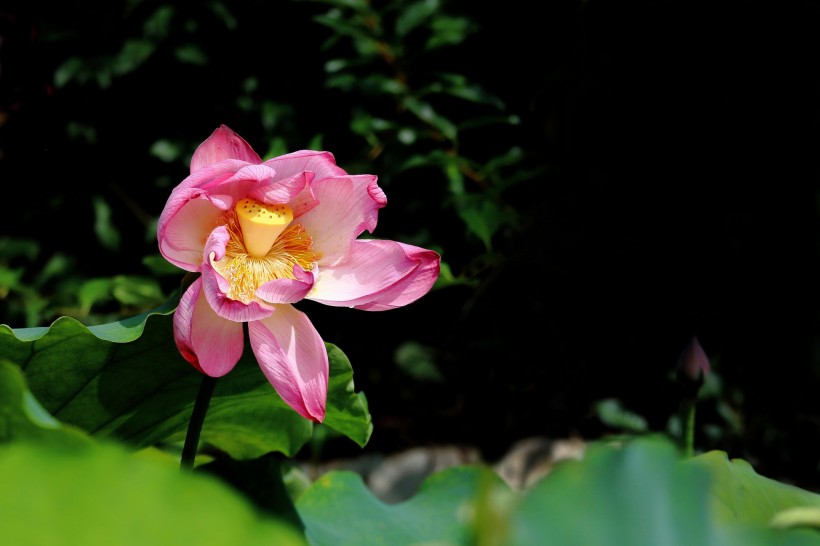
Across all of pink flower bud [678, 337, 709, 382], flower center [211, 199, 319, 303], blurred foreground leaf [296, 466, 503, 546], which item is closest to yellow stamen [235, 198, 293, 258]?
flower center [211, 199, 319, 303]

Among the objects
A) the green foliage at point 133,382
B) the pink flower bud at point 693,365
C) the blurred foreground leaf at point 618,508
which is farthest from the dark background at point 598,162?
the blurred foreground leaf at point 618,508

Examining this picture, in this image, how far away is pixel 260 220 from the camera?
0.58m

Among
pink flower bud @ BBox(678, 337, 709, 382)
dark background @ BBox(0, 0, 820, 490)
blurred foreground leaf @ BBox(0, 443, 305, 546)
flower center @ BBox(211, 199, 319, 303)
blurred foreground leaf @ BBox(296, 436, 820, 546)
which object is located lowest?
dark background @ BBox(0, 0, 820, 490)

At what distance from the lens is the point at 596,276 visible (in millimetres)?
1853

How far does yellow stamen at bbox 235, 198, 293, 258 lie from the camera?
0.58 m

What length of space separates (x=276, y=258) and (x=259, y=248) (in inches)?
0.6

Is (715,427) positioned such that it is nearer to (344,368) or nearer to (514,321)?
(514,321)

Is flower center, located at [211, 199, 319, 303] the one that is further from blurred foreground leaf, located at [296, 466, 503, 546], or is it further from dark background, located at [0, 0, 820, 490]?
dark background, located at [0, 0, 820, 490]

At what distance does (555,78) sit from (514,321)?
503 mm

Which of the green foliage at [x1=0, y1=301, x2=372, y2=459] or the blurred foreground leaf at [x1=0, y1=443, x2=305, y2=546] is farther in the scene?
the green foliage at [x1=0, y1=301, x2=372, y2=459]

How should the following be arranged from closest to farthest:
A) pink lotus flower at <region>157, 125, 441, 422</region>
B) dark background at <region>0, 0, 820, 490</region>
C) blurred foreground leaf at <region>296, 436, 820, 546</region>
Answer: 1. blurred foreground leaf at <region>296, 436, 820, 546</region>
2. pink lotus flower at <region>157, 125, 441, 422</region>
3. dark background at <region>0, 0, 820, 490</region>

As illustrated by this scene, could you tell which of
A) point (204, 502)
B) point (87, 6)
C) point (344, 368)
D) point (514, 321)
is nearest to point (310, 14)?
point (87, 6)

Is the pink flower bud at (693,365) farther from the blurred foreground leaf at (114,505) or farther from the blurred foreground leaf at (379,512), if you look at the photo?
the blurred foreground leaf at (114,505)

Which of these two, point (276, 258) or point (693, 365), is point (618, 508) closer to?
point (276, 258)
